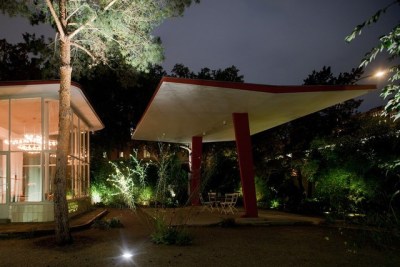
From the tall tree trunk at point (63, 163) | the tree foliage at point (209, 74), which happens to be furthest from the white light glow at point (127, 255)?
the tree foliage at point (209, 74)

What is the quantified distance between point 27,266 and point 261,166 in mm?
14291

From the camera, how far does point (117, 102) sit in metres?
25.7

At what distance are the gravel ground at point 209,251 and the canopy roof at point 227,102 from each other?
3.31 meters

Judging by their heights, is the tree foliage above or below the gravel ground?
above

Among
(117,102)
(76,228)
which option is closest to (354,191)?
(76,228)

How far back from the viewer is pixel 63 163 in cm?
834

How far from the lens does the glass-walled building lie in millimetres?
11430

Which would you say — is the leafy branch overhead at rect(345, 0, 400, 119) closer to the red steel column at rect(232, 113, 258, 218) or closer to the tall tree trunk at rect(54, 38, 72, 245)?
the tall tree trunk at rect(54, 38, 72, 245)

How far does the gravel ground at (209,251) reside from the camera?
6.48 metres

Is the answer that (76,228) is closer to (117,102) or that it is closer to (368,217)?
(368,217)

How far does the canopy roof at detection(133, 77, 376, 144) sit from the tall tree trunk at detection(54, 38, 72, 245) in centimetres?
215

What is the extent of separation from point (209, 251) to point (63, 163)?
3.33 meters

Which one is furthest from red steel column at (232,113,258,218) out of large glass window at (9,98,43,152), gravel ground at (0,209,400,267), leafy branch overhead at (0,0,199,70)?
large glass window at (9,98,43,152)

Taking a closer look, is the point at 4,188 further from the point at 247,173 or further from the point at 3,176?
the point at 247,173
